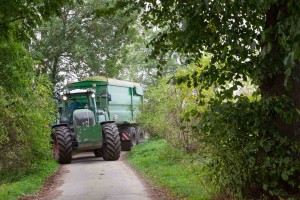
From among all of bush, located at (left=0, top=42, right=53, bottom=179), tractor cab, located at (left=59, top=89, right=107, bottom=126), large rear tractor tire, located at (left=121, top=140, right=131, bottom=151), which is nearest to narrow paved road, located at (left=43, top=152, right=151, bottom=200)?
bush, located at (left=0, top=42, right=53, bottom=179)

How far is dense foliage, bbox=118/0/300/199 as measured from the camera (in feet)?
21.9

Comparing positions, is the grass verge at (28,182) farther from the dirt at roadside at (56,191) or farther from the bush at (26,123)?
the bush at (26,123)

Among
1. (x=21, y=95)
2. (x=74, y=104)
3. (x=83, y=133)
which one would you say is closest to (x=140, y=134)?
(x=74, y=104)

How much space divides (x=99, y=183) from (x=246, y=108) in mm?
6357

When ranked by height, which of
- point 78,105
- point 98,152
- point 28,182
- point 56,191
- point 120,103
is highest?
point 120,103

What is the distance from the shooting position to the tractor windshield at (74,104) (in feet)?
62.1

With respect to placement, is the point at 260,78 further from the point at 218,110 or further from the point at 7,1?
the point at 7,1

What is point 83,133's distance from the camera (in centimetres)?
1675

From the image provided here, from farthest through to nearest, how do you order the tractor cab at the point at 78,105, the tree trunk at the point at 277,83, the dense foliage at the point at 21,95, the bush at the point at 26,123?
the tractor cab at the point at 78,105, the bush at the point at 26,123, the dense foliage at the point at 21,95, the tree trunk at the point at 277,83

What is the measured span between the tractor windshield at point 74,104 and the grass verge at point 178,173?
2983 millimetres

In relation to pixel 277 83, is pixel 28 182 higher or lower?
lower

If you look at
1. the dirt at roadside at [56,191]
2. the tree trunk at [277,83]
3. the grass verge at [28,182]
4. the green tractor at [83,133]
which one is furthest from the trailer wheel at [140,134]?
the tree trunk at [277,83]

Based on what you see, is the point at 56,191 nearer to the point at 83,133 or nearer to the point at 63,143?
the point at 63,143

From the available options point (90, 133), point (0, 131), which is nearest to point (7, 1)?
point (0, 131)
